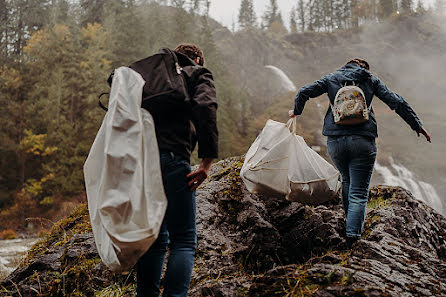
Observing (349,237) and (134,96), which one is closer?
(134,96)

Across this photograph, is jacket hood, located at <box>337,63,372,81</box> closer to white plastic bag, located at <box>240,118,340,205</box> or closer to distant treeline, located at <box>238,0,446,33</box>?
white plastic bag, located at <box>240,118,340,205</box>

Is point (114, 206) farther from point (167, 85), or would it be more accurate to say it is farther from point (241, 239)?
point (241, 239)

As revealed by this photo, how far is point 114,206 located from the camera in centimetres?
154

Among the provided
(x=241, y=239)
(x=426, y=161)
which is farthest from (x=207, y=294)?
(x=426, y=161)

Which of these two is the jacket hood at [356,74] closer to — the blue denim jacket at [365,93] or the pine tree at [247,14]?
the blue denim jacket at [365,93]

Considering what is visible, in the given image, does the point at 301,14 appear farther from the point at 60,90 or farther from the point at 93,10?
the point at 60,90

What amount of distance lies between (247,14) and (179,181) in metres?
65.9

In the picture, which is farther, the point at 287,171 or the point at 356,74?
the point at 356,74

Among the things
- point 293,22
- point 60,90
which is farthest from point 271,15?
point 60,90

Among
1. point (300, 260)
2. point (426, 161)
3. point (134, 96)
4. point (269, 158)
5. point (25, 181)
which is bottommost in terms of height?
point (426, 161)

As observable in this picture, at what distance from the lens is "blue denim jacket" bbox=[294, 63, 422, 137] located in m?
3.03

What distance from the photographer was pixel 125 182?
5.28ft

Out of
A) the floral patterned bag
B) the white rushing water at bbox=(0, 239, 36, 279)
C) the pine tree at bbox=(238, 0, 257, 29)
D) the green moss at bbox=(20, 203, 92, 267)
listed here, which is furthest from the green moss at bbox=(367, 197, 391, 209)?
the pine tree at bbox=(238, 0, 257, 29)

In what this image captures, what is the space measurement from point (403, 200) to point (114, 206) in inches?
155
